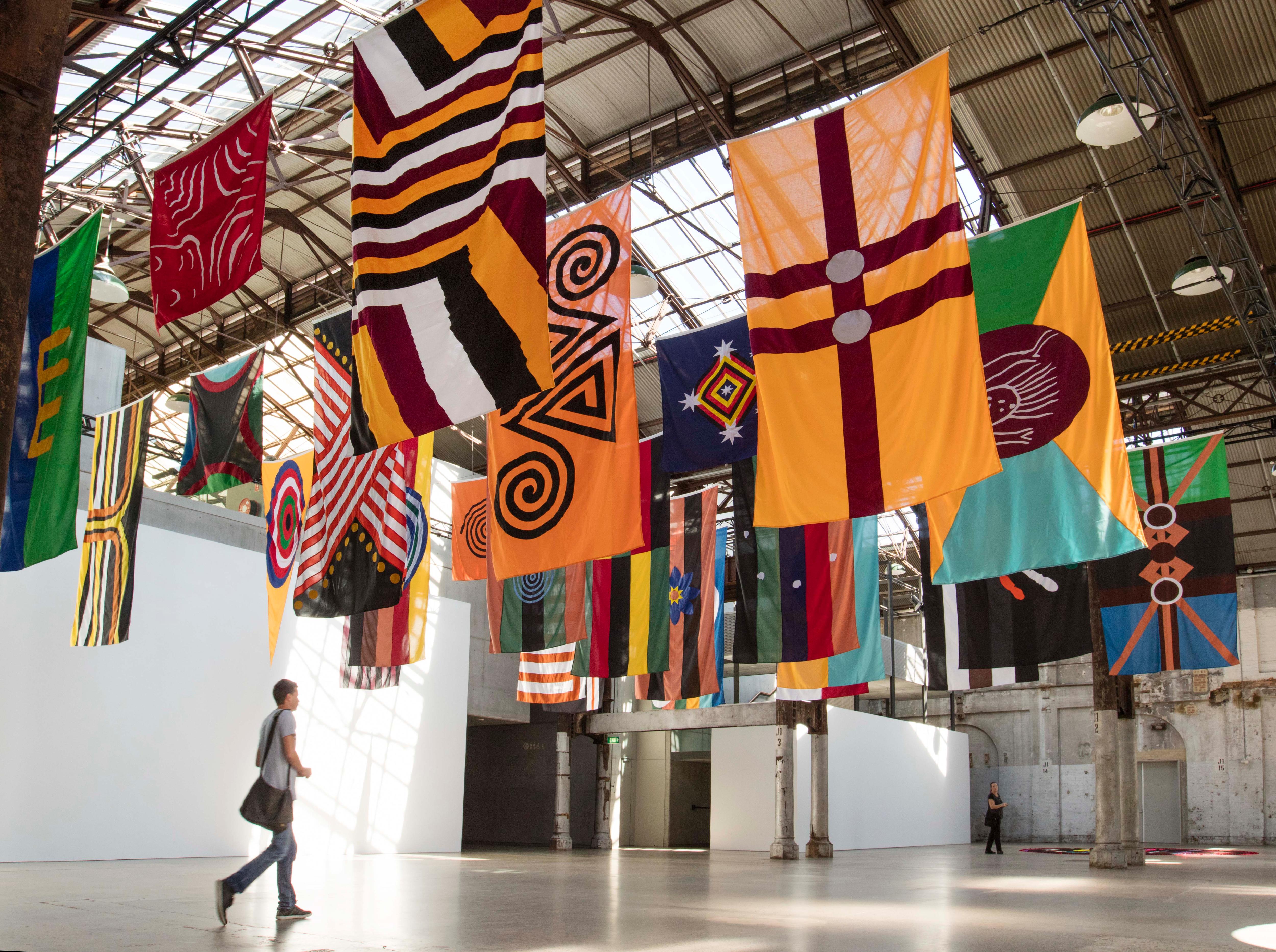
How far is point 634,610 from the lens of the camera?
16531 millimetres

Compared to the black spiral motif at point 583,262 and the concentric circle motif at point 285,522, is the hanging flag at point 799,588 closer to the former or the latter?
the black spiral motif at point 583,262

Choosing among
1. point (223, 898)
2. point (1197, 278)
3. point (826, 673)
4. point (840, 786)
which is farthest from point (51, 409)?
point (840, 786)

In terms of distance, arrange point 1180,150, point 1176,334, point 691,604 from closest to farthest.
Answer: point 691,604, point 1180,150, point 1176,334

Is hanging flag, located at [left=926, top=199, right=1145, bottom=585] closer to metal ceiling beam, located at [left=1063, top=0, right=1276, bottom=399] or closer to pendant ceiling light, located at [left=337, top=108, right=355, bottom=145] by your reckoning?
metal ceiling beam, located at [left=1063, top=0, right=1276, bottom=399]

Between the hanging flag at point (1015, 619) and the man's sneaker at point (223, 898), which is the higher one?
the hanging flag at point (1015, 619)

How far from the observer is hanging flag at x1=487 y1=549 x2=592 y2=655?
47.2ft

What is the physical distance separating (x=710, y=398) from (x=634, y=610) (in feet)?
19.0

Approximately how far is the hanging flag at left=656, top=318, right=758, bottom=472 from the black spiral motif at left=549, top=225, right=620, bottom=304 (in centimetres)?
247

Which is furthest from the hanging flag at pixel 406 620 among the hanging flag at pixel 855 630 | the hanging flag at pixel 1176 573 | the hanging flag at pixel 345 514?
the hanging flag at pixel 1176 573

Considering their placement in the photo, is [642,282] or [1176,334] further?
[1176,334]

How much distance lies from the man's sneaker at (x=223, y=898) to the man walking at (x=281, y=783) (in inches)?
1.3

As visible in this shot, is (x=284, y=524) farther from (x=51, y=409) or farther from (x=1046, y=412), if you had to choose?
(x=1046, y=412)

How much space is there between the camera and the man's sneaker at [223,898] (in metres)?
7.16

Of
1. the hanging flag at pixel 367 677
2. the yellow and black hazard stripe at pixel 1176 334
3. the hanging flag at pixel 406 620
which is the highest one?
the yellow and black hazard stripe at pixel 1176 334
